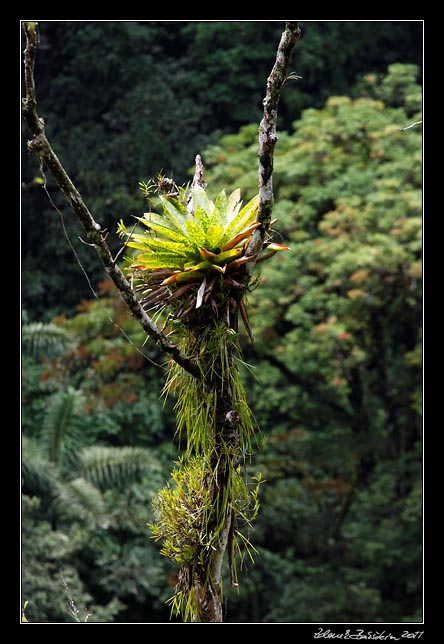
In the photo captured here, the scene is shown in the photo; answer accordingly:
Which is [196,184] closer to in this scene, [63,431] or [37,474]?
[37,474]

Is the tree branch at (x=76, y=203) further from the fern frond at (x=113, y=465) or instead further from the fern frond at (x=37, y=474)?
the fern frond at (x=113, y=465)

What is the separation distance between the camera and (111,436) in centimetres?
1009

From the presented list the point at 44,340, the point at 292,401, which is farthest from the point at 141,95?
the point at 292,401

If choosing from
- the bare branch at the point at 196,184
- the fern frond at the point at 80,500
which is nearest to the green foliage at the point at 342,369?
the fern frond at the point at 80,500

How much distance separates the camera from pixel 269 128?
251cm

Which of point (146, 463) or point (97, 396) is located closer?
point (146, 463)

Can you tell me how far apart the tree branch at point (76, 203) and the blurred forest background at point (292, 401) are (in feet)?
18.3

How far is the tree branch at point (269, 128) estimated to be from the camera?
242 centimetres

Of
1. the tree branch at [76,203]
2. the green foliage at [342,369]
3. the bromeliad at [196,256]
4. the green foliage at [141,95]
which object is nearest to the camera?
the tree branch at [76,203]

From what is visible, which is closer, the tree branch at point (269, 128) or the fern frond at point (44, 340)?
the tree branch at point (269, 128)

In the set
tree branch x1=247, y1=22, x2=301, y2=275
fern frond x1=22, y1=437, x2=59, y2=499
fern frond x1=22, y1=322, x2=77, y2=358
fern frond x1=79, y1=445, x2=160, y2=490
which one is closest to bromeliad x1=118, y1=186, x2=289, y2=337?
tree branch x1=247, y1=22, x2=301, y2=275

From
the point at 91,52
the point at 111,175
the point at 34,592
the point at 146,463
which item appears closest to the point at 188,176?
the point at 111,175

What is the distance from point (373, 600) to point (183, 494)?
6.43 meters

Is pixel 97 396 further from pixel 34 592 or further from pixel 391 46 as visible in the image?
pixel 391 46
